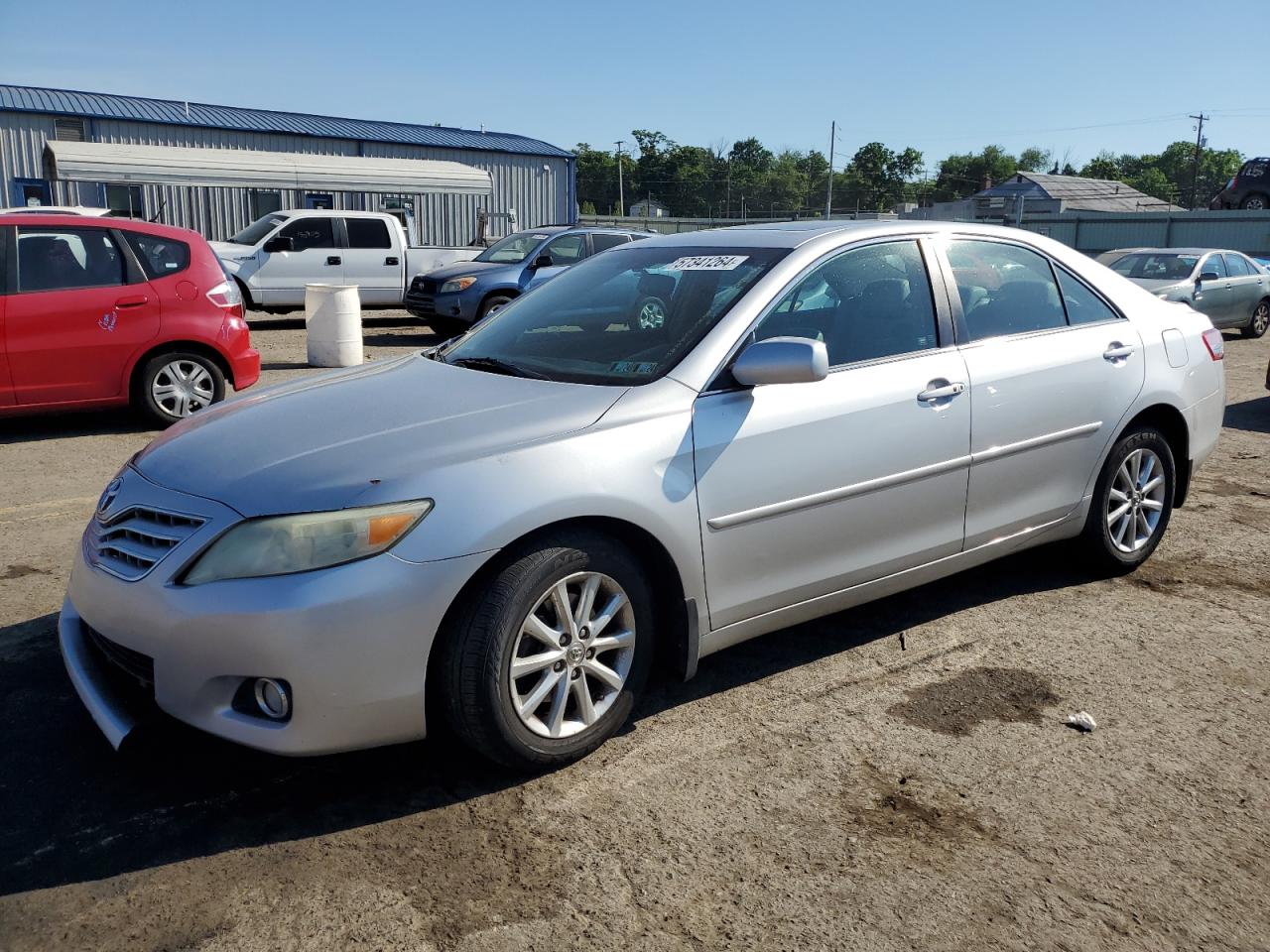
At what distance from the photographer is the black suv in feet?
113

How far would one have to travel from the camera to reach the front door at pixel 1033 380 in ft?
13.8

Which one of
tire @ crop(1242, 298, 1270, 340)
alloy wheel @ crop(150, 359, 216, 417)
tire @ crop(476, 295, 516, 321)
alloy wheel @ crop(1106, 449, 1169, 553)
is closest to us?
alloy wheel @ crop(1106, 449, 1169, 553)

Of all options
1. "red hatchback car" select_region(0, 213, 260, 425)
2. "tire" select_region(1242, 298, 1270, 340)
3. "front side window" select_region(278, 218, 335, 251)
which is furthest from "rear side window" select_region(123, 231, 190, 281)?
"tire" select_region(1242, 298, 1270, 340)

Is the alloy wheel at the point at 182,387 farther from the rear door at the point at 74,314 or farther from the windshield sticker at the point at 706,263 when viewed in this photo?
the windshield sticker at the point at 706,263

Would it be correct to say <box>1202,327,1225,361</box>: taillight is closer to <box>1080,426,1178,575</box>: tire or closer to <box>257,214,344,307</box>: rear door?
<box>1080,426,1178,575</box>: tire

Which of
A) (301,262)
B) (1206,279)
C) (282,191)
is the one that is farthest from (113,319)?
(282,191)

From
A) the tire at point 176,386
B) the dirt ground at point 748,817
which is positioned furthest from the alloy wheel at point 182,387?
the dirt ground at point 748,817

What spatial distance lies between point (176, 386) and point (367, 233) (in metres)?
9.90

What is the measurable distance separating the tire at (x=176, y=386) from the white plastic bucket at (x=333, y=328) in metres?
3.82

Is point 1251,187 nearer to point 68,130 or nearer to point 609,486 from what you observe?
point 68,130

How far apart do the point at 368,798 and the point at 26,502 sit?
14.0ft

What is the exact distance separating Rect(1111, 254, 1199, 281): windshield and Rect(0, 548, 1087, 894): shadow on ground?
1483 centimetres

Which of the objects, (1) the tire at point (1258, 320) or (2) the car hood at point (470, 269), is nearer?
(2) the car hood at point (470, 269)

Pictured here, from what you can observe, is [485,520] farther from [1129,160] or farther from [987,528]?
[1129,160]
